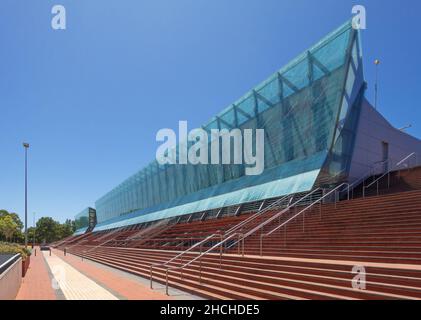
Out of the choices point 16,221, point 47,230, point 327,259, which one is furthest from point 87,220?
point 327,259

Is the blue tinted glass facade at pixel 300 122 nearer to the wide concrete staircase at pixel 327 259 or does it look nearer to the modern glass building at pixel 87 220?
the wide concrete staircase at pixel 327 259

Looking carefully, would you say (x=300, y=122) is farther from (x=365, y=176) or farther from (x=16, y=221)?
(x=16, y=221)

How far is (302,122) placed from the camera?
2081cm

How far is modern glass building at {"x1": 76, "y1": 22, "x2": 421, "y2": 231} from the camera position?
60.3 ft

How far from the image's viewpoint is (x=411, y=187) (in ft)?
51.3

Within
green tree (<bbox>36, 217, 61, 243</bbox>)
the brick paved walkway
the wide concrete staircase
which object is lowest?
green tree (<bbox>36, 217, 61, 243</bbox>)

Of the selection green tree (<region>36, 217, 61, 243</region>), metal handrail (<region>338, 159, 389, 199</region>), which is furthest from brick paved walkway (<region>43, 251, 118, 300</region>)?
green tree (<region>36, 217, 61, 243</region>)

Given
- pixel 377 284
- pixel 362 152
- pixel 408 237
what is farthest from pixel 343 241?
A: pixel 362 152

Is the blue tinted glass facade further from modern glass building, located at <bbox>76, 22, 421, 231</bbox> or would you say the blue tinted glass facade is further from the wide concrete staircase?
the wide concrete staircase

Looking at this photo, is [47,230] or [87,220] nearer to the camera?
[87,220]

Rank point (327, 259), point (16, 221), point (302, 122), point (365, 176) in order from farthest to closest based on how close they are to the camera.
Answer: point (16, 221) < point (302, 122) < point (365, 176) < point (327, 259)

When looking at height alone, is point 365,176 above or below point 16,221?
above
